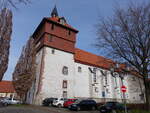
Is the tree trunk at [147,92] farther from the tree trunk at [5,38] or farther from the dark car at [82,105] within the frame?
the tree trunk at [5,38]

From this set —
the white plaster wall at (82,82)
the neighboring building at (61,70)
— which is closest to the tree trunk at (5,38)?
the neighboring building at (61,70)

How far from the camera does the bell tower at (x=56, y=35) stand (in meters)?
29.3

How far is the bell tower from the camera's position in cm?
2933

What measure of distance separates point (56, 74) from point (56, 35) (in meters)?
8.36

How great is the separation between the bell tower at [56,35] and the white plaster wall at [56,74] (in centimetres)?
136

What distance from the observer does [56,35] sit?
3044 centimetres

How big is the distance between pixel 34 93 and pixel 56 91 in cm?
404

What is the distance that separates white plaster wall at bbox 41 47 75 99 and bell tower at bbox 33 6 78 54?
53.7 inches

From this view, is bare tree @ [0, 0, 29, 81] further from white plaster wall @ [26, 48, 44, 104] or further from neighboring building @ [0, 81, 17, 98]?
neighboring building @ [0, 81, 17, 98]

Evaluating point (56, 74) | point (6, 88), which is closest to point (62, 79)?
point (56, 74)

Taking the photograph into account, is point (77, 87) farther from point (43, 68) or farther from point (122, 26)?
point (122, 26)

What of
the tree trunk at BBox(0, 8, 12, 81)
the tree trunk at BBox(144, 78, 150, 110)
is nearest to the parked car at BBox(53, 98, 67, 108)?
the tree trunk at BBox(0, 8, 12, 81)

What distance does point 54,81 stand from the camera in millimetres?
27375

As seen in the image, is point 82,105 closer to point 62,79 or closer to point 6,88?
point 62,79
